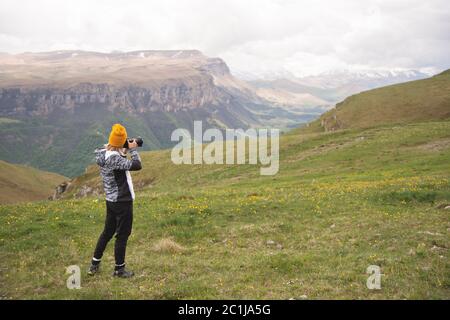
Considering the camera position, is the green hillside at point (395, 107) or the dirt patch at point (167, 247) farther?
the green hillside at point (395, 107)

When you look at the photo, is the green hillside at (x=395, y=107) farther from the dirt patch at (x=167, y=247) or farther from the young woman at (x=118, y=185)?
the young woman at (x=118, y=185)

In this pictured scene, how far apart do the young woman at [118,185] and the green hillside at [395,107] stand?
68.6m

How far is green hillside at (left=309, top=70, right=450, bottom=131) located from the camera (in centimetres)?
8056

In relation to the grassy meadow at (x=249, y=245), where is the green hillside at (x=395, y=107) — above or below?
above

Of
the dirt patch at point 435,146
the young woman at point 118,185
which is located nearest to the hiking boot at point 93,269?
the young woman at point 118,185

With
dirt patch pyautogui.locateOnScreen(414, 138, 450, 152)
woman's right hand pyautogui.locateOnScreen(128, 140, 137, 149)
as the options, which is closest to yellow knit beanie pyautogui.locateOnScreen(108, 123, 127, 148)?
woman's right hand pyautogui.locateOnScreen(128, 140, 137, 149)

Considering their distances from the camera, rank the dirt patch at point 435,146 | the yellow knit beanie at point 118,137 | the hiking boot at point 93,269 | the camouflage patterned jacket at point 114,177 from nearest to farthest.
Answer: the yellow knit beanie at point 118,137 < the camouflage patterned jacket at point 114,177 < the hiking boot at point 93,269 < the dirt patch at point 435,146

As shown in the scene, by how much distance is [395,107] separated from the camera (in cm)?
8862

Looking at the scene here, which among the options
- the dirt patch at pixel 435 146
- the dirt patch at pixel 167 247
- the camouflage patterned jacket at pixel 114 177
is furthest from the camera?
the dirt patch at pixel 435 146

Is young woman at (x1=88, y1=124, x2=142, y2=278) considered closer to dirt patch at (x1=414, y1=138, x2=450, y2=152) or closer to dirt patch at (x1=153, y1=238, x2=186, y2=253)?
dirt patch at (x1=153, y1=238, x2=186, y2=253)

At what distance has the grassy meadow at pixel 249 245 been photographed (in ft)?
41.7

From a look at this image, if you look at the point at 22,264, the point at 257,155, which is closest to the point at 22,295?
the point at 22,264
